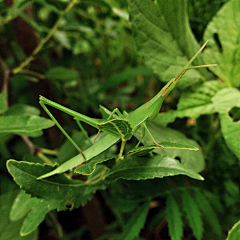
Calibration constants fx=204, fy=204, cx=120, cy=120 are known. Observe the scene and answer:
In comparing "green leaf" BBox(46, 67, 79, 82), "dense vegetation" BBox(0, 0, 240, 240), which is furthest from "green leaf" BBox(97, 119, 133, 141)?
"green leaf" BBox(46, 67, 79, 82)

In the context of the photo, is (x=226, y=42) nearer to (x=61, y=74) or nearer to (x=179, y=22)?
(x=179, y=22)

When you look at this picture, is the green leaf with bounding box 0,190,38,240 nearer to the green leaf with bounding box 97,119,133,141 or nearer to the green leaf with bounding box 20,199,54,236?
the green leaf with bounding box 20,199,54,236

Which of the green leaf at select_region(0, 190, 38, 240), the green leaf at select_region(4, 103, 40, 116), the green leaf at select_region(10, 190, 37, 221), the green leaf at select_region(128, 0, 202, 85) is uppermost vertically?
the green leaf at select_region(128, 0, 202, 85)

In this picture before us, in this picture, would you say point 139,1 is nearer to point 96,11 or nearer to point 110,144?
point 110,144

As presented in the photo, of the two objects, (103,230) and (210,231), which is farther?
(103,230)

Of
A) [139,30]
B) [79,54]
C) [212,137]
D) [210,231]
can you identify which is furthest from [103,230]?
[79,54]

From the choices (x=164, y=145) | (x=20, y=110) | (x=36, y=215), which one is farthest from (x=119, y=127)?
(x=20, y=110)
